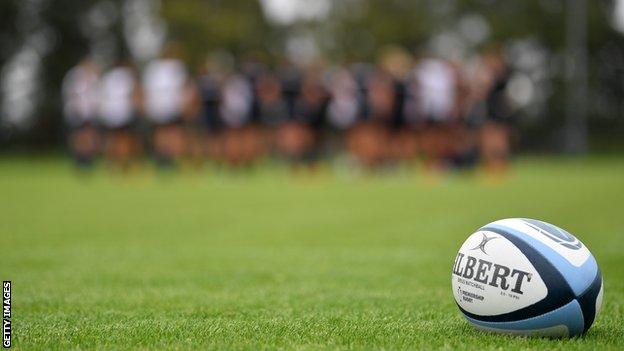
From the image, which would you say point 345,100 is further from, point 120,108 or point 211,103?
point 120,108

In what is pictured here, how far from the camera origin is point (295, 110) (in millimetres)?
18531

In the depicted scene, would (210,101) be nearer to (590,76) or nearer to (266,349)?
(266,349)

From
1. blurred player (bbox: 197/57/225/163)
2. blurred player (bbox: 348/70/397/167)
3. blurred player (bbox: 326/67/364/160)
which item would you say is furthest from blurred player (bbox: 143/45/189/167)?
blurred player (bbox: 348/70/397/167)

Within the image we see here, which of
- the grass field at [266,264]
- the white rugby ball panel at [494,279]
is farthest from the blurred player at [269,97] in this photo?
the white rugby ball panel at [494,279]

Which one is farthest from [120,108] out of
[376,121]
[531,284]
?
[531,284]

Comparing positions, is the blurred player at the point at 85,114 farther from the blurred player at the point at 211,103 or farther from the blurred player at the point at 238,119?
the blurred player at the point at 238,119

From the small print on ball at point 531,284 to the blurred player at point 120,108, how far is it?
15.4m

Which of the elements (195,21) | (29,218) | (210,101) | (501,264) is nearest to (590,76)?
(195,21)

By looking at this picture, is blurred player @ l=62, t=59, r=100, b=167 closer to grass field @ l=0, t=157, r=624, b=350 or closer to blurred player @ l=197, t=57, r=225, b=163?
blurred player @ l=197, t=57, r=225, b=163

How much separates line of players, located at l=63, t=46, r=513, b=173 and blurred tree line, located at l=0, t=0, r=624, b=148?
1781cm

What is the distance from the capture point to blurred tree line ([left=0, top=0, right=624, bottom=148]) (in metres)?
37.1

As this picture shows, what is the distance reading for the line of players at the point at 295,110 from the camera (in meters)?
17.8

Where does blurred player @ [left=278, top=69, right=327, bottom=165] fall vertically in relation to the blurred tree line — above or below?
below

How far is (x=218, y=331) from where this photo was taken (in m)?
3.75
